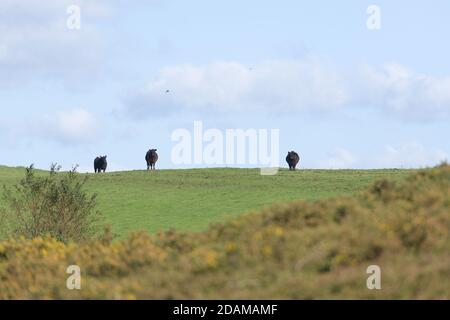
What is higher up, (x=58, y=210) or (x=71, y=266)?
(x=58, y=210)

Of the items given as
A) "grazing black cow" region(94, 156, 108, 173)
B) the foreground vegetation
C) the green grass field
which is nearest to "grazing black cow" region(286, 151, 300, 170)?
the green grass field

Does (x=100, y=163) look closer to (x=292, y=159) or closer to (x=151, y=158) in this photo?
(x=151, y=158)

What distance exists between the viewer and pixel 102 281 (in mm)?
19078

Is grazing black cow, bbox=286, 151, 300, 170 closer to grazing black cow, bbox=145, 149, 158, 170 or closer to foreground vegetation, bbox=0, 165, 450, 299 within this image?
grazing black cow, bbox=145, 149, 158, 170

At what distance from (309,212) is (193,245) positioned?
2.69 m

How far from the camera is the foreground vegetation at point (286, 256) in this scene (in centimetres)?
1614

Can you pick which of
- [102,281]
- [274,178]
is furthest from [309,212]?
[274,178]

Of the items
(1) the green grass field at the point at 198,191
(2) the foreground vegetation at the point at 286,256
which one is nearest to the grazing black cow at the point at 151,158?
(1) the green grass field at the point at 198,191

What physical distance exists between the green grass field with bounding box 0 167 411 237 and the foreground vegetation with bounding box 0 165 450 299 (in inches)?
1075

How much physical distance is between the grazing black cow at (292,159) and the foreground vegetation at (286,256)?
59220mm

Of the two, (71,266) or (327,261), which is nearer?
(327,261)

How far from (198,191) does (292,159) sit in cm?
1899
